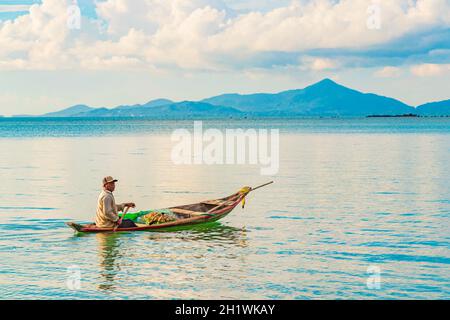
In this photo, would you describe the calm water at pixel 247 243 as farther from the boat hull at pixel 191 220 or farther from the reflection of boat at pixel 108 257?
the boat hull at pixel 191 220

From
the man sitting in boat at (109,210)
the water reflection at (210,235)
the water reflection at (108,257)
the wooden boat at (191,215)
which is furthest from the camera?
the wooden boat at (191,215)

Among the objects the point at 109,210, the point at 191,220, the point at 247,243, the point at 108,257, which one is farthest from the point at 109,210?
the point at 247,243

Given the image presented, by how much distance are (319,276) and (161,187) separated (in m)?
18.6

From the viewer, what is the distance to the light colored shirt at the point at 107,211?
63.0 ft

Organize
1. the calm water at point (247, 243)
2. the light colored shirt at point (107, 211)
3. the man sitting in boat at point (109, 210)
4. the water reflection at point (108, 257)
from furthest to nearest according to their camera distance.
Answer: the light colored shirt at point (107, 211) → the man sitting in boat at point (109, 210) → the water reflection at point (108, 257) → the calm water at point (247, 243)

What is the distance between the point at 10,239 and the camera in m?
19.5

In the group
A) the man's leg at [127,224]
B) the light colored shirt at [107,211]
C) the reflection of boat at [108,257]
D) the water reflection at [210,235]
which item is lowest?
the reflection of boat at [108,257]

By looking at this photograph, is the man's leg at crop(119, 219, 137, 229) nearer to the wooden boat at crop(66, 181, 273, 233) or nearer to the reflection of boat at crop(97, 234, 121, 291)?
the wooden boat at crop(66, 181, 273, 233)

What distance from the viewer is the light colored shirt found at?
19.2 m

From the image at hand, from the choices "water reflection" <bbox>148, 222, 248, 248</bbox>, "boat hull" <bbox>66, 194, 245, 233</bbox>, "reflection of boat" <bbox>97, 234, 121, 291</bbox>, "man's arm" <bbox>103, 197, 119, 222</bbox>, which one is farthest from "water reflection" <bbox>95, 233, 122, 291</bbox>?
"water reflection" <bbox>148, 222, 248, 248</bbox>

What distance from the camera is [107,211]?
1956cm

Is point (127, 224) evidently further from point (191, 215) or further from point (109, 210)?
point (191, 215)

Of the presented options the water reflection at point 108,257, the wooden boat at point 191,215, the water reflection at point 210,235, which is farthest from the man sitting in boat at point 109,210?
the water reflection at point 210,235

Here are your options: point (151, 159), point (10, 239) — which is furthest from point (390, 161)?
point (10, 239)
